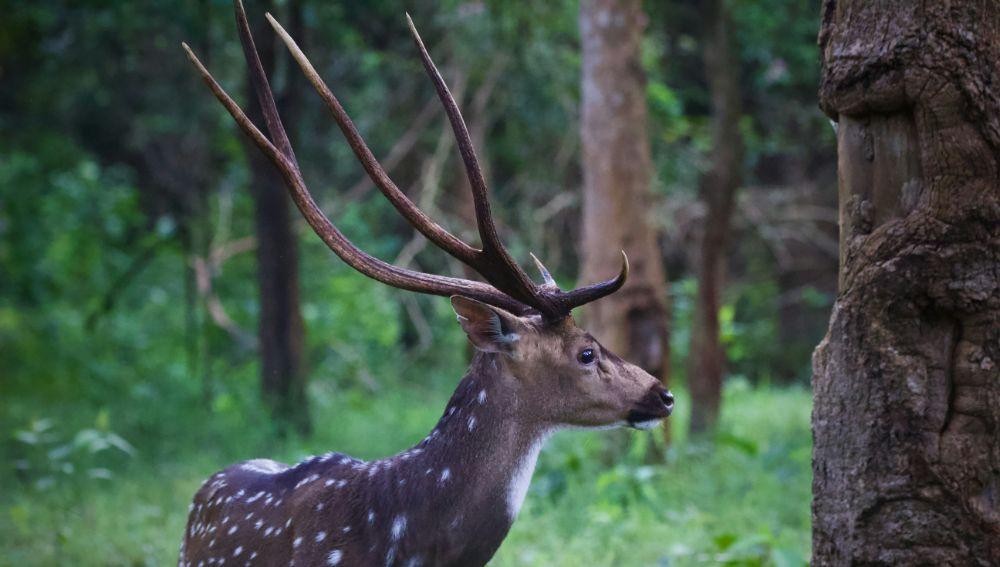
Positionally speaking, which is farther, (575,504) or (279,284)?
(279,284)

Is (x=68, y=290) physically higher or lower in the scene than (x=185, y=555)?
higher

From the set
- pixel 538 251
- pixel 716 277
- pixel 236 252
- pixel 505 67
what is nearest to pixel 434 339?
pixel 538 251

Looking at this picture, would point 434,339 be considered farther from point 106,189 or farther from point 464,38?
point 106,189

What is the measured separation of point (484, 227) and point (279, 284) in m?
5.63

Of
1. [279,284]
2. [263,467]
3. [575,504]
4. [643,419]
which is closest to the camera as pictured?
[643,419]

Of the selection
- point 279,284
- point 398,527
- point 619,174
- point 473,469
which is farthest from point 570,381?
point 279,284

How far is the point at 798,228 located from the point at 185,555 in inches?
417

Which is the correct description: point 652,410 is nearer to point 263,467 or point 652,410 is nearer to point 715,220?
point 263,467

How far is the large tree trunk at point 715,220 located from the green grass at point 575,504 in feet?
1.28

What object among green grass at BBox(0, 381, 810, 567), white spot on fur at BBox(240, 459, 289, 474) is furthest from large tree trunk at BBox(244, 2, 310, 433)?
white spot on fur at BBox(240, 459, 289, 474)

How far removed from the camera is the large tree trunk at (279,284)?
848cm

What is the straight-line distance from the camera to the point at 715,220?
8.23 metres

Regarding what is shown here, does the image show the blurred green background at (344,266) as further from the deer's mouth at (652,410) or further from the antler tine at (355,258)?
the antler tine at (355,258)

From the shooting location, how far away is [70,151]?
553 inches
